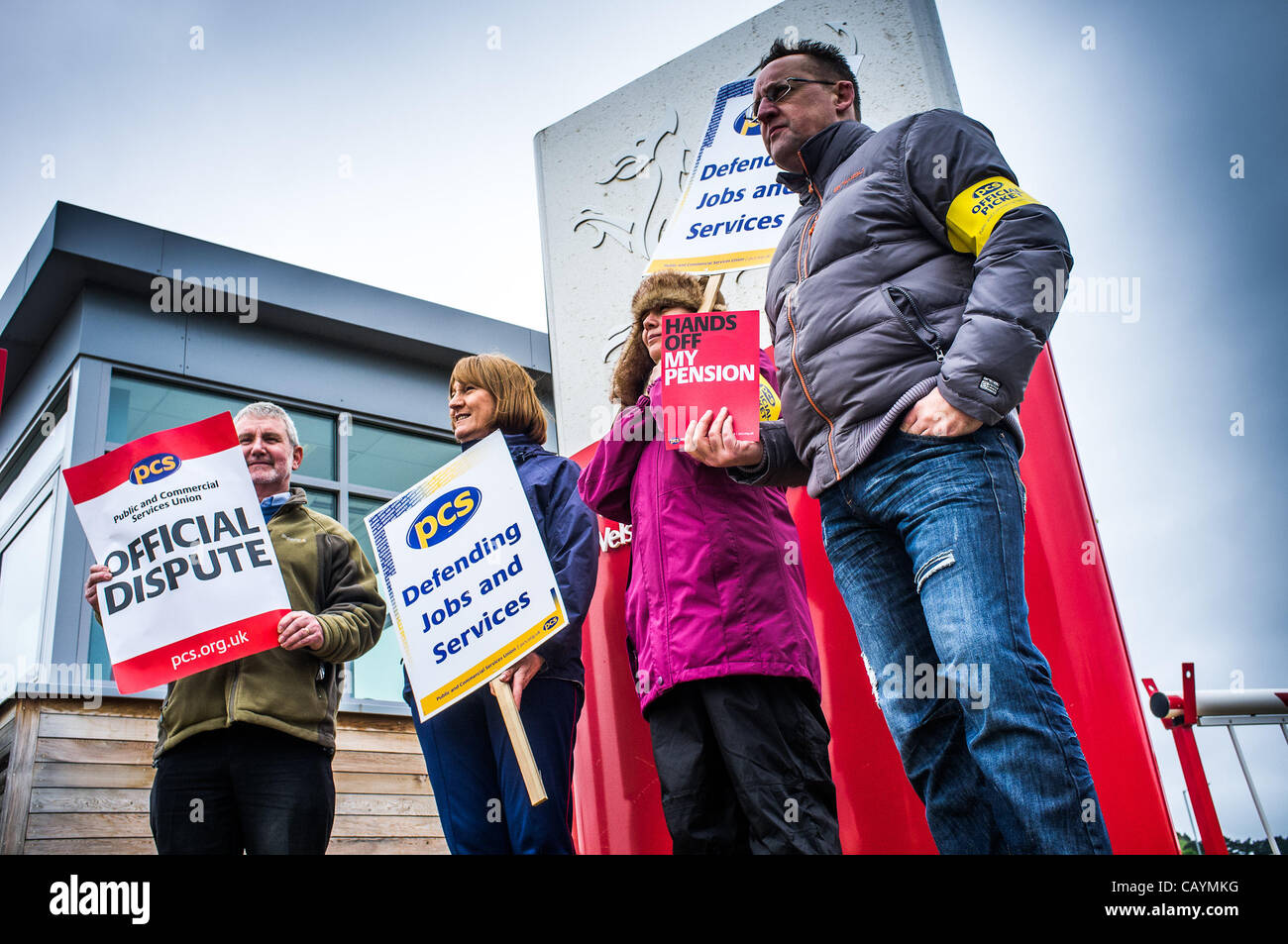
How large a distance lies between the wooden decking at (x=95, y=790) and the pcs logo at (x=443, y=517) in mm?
3348

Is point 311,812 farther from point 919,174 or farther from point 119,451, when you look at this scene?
point 919,174

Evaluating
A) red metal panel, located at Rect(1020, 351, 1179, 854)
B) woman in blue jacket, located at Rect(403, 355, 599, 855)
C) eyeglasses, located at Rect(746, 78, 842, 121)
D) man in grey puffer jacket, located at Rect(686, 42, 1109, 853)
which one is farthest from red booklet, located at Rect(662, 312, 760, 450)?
red metal panel, located at Rect(1020, 351, 1179, 854)

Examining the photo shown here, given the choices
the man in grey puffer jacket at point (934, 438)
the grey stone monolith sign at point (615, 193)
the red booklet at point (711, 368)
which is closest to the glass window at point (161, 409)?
the grey stone monolith sign at point (615, 193)

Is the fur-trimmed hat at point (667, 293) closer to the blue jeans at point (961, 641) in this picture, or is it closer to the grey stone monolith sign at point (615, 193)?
the grey stone monolith sign at point (615, 193)

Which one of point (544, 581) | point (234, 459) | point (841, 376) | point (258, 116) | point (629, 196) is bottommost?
point (544, 581)

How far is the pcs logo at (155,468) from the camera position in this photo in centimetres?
320

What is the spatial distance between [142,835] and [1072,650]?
16.0 feet

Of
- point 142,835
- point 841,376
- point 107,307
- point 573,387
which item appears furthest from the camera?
point 107,307

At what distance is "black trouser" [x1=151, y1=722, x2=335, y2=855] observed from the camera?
2719mm

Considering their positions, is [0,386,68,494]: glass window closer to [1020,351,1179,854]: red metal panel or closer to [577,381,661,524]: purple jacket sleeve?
[577,381,661,524]: purple jacket sleeve

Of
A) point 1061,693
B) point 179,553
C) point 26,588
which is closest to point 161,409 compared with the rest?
point 26,588

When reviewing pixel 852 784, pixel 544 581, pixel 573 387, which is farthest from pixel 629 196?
pixel 852 784

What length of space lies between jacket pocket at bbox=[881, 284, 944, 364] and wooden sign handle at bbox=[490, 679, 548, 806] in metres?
1.36

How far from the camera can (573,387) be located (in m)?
4.95
